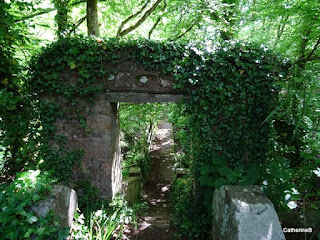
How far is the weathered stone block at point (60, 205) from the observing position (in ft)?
6.71

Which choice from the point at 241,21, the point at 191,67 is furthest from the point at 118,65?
the point at 241,21

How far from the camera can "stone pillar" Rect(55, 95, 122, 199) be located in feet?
11.9

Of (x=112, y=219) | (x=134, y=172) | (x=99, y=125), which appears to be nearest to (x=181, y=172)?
(x=134, y=172)

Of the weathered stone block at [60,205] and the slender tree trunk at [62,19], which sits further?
the slender tree trunk at [62,19]

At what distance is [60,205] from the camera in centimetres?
216

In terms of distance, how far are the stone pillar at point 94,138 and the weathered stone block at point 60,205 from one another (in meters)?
1.41

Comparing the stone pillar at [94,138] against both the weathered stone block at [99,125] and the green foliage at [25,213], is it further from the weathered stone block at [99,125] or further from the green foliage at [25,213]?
the green foliage at [25,213]

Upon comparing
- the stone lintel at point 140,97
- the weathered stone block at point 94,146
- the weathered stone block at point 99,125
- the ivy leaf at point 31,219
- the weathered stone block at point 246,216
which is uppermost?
the stone lintel at point 140,97

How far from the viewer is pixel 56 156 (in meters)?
3.72

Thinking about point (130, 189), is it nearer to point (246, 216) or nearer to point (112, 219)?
point (112, 219)

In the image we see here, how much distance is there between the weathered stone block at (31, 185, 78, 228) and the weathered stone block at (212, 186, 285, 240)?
5.28 feet

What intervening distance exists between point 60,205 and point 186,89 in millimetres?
2347

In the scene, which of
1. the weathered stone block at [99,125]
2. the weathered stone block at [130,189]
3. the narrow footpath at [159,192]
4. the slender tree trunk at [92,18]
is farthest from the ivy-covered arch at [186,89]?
the slender tree trunk at [92,18]

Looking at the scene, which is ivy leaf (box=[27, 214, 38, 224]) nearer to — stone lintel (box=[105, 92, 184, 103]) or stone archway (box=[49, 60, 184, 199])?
stone archway (box=[49, 60, 184, 199])
